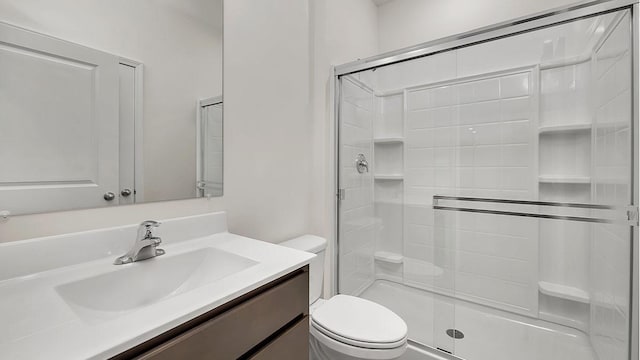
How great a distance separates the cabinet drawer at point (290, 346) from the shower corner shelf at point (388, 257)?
1210 millimetres

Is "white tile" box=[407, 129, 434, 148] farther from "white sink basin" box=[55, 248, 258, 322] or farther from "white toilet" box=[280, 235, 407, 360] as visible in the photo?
"white sink basin" box=[55, 248, 258, 322]

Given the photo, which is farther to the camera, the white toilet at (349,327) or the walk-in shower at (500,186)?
the walk-in shower at (500,186)

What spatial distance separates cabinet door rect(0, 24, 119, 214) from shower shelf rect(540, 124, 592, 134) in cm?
→ 208

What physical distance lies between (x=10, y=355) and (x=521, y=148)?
7.01 feet

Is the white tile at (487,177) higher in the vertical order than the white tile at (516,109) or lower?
lower

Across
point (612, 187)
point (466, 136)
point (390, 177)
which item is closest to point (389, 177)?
point (390, 177)

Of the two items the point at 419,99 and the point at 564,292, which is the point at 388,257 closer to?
the point at 564,292

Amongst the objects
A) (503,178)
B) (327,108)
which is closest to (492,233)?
(503,178)

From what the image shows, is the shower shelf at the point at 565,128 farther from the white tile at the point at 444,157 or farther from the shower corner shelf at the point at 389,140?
the shower corner shelf at the point at 389,140

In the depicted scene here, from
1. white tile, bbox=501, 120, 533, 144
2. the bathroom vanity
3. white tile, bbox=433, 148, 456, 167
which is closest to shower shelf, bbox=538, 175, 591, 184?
white tile, bbox=501, 120, 533, 144

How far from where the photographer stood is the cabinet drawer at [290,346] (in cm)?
72

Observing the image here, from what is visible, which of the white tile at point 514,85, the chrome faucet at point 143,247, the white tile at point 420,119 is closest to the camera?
the chrome faucet at point 143,247

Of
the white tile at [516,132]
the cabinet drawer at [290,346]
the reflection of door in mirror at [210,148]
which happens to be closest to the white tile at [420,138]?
the white tile at [516,132]

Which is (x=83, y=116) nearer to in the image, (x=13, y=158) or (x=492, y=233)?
(x=13, y=158)
